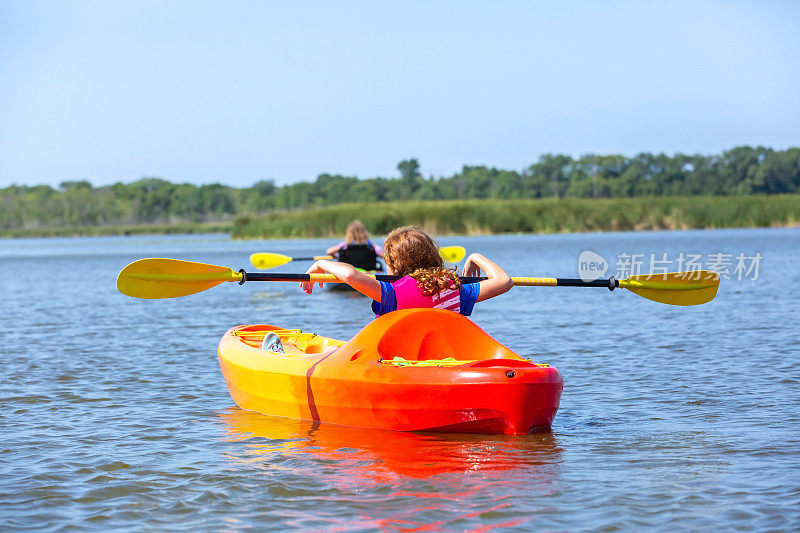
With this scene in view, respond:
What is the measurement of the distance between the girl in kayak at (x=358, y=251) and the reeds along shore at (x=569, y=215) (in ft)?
99.9

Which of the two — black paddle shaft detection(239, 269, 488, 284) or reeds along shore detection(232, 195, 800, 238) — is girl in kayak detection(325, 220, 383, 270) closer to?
black paddle shaft detection(239, 269, 488, 284)

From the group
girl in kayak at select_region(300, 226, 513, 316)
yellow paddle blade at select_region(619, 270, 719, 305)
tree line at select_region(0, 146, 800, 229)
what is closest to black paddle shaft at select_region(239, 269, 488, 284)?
girl in kayak at select_region(300, 226, 513, 316)

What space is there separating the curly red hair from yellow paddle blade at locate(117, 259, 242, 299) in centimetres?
161

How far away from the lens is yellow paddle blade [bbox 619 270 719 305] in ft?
23.0

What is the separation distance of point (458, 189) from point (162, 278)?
313ft

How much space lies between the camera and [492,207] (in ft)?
159

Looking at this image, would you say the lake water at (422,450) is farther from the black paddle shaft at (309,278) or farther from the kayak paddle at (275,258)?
the kayak paddle at (275,258)

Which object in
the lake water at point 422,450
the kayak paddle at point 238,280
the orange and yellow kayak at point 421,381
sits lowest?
the lake water at point 422,450

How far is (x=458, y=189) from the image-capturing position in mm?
101438

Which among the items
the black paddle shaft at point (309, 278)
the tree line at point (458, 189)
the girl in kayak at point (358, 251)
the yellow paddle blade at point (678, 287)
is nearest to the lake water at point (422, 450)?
the yellow paddle blade at point (678, 287)

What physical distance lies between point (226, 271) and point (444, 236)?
1610 inches

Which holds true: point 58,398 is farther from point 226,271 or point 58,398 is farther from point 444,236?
point 444,236

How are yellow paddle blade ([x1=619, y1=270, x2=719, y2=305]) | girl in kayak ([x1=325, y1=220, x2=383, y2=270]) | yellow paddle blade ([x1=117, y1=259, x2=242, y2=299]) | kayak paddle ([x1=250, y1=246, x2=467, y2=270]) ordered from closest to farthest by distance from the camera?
1. yellow paddle blade ([x1=117, y1=259, x2=242, y2=299])
2. yellow paddle blade ([x1=619, y1=270, x2=719, y2=305])
3. kayak paddle ([x1=250, y1=246, x2=467, y2=270])
4. girl in kayak ([x1=325, y1=220, x2=383, y2=270])

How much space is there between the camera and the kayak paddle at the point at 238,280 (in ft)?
21.0
